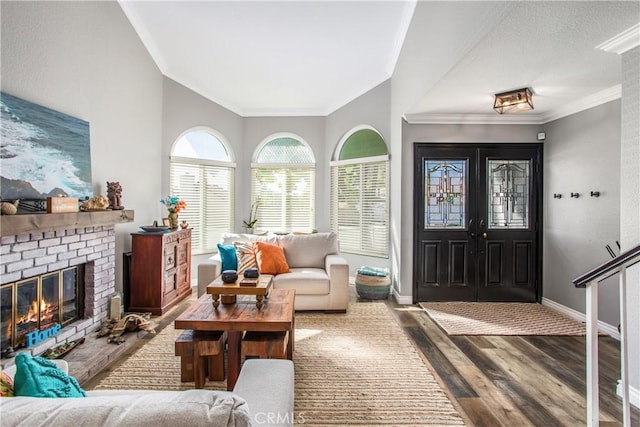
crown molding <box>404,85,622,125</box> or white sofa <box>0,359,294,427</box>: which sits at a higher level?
crown molding <box>404,85,622,125</box>

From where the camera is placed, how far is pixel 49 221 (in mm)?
2410

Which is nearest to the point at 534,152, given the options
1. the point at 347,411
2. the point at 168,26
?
the point at 347,411

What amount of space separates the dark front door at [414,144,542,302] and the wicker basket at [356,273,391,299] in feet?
1.29

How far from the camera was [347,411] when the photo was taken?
2023 mm

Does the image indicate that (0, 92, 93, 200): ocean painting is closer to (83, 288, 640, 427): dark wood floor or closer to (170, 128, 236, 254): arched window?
(83, 288, 640, 427): dark wood floor

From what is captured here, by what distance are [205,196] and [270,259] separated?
7.04ft

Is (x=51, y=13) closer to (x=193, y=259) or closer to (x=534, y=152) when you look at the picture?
(x=193, y=259)

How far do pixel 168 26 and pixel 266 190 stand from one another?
291 cm

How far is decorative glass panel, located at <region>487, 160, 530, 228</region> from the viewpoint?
434 cm

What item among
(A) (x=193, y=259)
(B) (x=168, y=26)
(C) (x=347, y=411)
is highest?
(B) (x=168, y=26)

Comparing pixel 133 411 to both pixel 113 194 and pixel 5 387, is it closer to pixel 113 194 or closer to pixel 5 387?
pixel 5 387

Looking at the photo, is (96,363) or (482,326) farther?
(482,326)

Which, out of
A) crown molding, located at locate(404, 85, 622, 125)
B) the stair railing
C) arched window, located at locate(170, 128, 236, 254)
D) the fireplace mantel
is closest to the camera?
the stair railing
